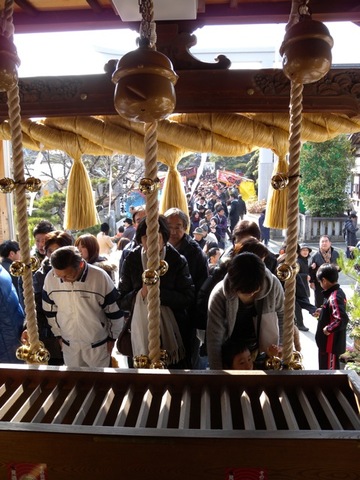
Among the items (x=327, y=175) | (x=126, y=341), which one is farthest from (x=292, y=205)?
(x=327, y=175)

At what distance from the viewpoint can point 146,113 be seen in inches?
23.6

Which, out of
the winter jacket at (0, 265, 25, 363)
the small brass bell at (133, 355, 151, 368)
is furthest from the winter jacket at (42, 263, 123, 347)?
the small brass bell at (133, 355, 151, 368)

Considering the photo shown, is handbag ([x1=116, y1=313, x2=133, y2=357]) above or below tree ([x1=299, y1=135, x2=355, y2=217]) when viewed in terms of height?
below

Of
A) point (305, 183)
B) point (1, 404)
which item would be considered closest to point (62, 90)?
point (1, 404)

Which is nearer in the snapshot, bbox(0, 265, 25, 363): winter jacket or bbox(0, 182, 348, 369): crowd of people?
bbox(0, 182, 348, 369): crowd of people

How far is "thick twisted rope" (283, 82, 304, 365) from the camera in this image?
0.66 metres

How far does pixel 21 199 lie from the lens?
76 centimetres

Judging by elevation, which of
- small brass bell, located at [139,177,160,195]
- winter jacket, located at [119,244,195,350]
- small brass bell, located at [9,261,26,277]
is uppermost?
small brass bell, located at [139,177,160,195]

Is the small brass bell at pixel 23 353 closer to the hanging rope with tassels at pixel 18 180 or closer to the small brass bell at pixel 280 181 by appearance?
the hanging rope with tassels at pixel 18 180

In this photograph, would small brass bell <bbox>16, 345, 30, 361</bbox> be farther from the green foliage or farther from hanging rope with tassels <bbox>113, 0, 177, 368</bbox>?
the green foliage

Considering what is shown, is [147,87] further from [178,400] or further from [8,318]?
[8,318]

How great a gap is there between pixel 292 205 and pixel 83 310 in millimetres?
1218

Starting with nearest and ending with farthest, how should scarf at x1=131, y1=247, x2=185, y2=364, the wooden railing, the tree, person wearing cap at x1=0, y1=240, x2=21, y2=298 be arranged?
scarf at x1=131, y1=247, x2=185, y2=364
person wearing cap at x1=0, y1=240, x2=21, y2=298
the tree
the wooden railing

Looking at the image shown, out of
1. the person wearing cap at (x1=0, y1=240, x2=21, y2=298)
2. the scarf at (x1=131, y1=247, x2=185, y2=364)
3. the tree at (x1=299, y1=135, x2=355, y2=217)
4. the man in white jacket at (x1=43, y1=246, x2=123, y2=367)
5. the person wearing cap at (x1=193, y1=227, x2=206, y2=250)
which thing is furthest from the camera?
the tree at (x1=299, y1=135, x2=355, y2=217)
